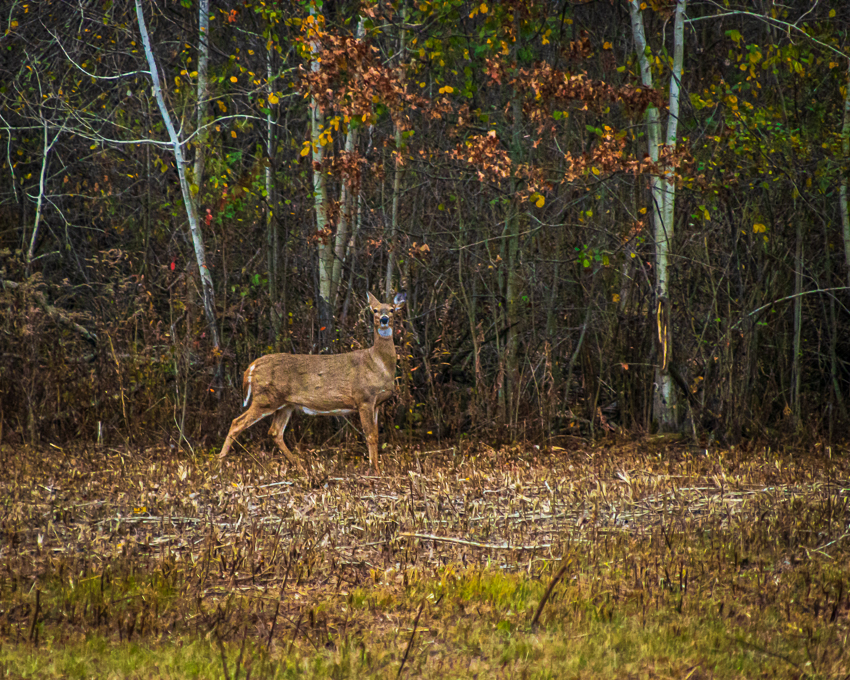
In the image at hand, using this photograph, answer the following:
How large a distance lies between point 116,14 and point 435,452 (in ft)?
24.0

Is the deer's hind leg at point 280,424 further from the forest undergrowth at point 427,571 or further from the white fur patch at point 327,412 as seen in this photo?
the forest undergrowth at point 427,571

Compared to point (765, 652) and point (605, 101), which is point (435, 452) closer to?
point (605, 101)

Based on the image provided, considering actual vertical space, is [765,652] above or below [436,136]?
below

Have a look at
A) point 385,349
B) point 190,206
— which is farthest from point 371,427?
point 190,206

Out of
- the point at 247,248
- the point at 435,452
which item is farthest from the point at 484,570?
the point at 247,248

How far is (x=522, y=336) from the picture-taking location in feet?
38.4

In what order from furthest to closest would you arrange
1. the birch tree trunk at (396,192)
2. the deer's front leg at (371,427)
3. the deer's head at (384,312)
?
the birch tree trunk at (396,192) → the deer's head at (384,312) → the deer's front leg at (371,427)

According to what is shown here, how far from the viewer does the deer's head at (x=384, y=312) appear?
9.59 m

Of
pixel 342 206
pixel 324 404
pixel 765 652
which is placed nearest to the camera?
pixel 765 652

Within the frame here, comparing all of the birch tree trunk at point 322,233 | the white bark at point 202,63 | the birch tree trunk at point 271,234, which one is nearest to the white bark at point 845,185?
the birch tree trunk at point 322,233

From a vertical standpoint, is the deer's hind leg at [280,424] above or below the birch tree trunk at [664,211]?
below

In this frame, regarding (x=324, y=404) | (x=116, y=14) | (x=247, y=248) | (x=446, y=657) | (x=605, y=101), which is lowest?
(x=446, y=657)

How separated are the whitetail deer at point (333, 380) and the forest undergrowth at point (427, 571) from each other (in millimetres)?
1130

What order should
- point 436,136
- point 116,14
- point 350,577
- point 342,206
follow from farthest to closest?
1. point 116,14
2. point 436,136
3. point 342,206
4. point 350,577
